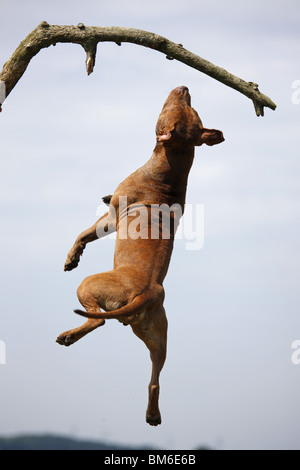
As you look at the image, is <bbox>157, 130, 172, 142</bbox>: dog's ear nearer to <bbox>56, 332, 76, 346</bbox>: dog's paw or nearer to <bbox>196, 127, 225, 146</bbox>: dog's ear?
<bbox>196, 127, 225, 146</bbox>: dog's ear

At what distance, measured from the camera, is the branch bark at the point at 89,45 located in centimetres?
1270

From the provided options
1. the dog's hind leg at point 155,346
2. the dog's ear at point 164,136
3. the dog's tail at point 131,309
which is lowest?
the dog's hind leg at point 155,346

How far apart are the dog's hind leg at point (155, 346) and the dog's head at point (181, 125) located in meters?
2.08

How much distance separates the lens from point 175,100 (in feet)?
43.3

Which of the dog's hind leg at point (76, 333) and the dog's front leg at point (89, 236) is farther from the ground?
the dog's front leg at point (89, 236)

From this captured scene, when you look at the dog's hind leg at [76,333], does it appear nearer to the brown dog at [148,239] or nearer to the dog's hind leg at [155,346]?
the brown dog at [148,239]

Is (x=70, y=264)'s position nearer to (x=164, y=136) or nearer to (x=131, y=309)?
(x=131, y=309)

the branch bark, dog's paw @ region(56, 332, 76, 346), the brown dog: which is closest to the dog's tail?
the brown dog

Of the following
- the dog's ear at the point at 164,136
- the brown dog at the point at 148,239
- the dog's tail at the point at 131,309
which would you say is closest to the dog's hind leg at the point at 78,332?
the brown dog at the point at 148,239

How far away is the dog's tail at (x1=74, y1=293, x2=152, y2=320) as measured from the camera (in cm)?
1161

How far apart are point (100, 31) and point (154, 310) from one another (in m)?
3.42

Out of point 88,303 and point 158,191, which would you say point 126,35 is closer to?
point 158,191

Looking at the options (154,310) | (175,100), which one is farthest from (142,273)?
(175,100)

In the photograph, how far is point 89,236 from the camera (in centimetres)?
1316
